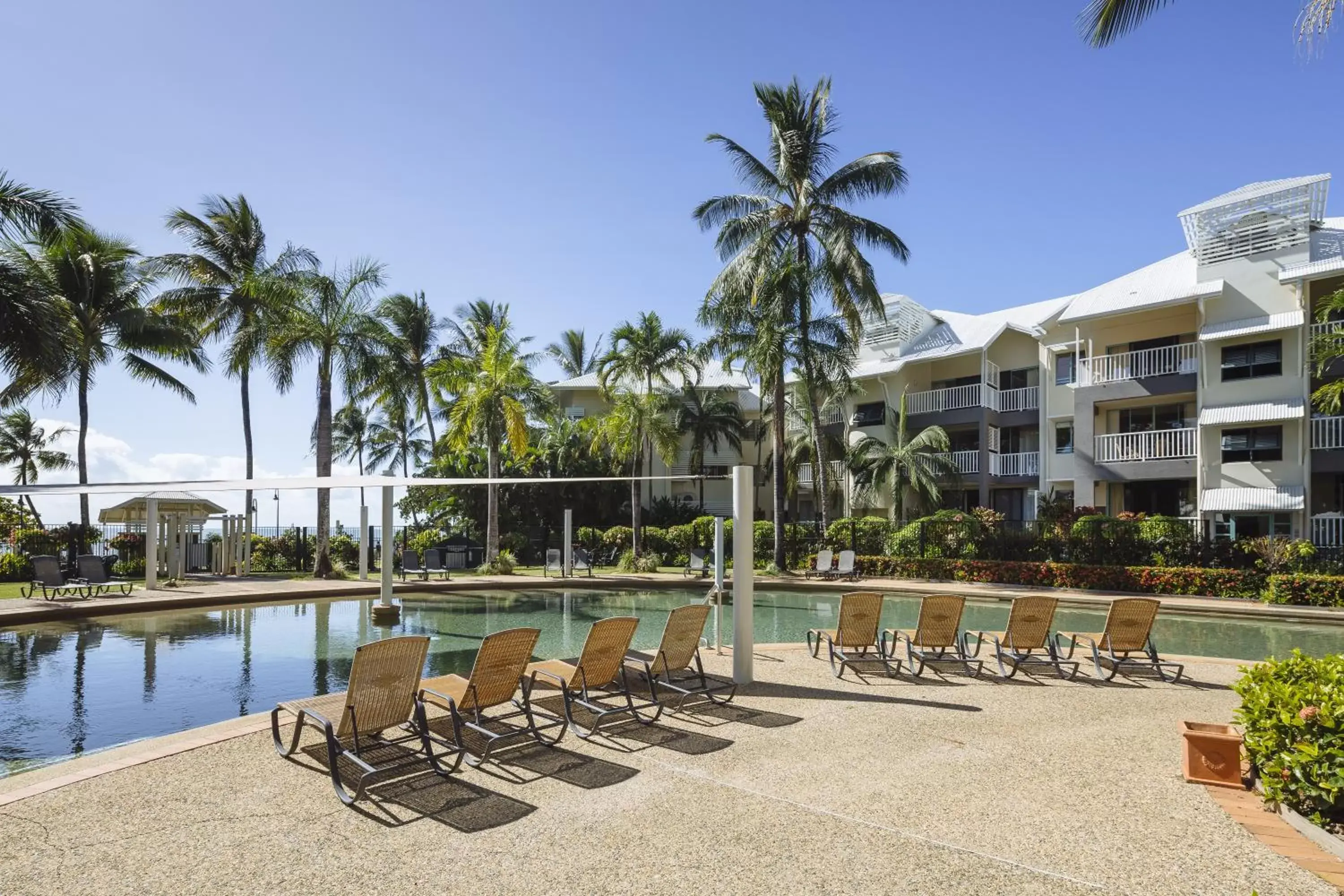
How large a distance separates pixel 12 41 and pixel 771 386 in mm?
19563

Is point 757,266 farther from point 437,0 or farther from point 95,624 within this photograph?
point 95,624

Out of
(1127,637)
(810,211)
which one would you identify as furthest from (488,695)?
(810,211)

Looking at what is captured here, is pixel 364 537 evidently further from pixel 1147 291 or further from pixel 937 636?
pixel 1147 291

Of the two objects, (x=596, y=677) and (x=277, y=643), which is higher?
(x=596, y=677)

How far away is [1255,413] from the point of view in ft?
74.4

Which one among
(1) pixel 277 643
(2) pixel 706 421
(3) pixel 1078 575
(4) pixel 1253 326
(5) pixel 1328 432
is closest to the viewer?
(1) pixel 277 643

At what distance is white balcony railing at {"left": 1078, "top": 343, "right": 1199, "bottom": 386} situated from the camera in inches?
981

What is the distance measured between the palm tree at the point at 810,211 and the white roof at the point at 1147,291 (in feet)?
21.1

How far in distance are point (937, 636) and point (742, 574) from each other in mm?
2836

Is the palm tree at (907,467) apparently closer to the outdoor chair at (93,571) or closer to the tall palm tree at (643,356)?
the tall palm tree at (643,356)

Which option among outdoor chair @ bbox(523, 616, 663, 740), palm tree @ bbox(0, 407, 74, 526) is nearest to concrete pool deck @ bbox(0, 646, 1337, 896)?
outdoor chair @ bbox(523, 616, 663, 740)

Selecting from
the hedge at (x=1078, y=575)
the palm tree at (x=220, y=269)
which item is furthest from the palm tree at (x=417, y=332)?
the hedge at (x=1078, y=575)

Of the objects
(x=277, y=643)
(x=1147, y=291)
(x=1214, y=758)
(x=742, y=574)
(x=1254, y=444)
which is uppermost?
(x=1147, y=291)

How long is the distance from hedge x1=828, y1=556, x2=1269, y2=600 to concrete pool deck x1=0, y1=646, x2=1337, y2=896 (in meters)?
15.4
